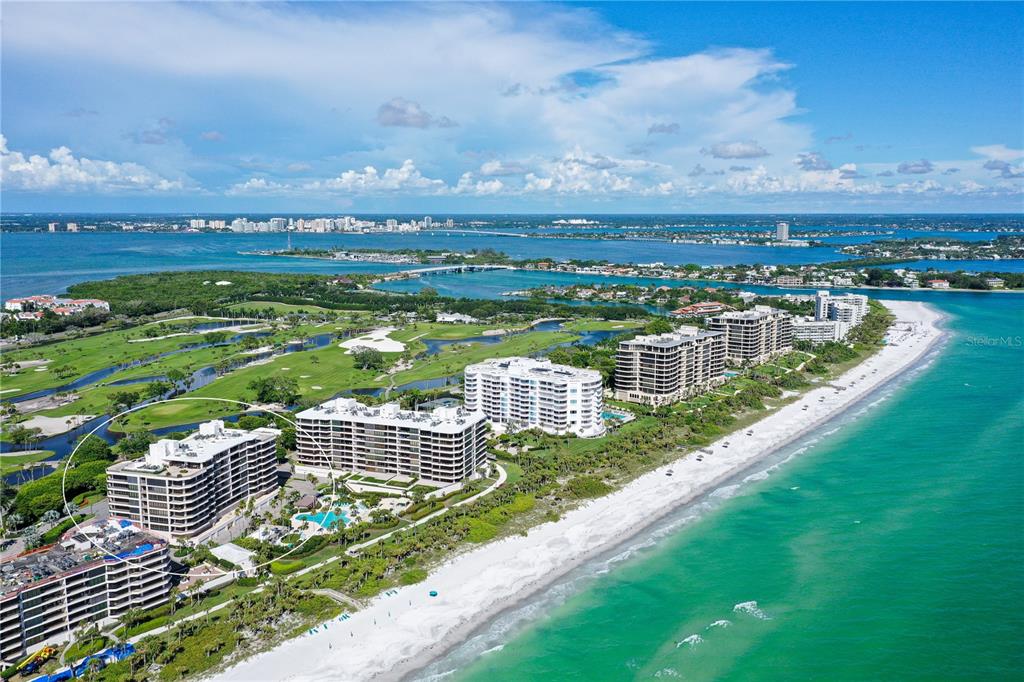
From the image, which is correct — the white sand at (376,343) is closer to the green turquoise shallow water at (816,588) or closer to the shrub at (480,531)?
the shrub at (480,531)

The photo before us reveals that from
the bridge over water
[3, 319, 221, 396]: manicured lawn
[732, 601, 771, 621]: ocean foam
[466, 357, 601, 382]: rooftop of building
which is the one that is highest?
the bridge over water

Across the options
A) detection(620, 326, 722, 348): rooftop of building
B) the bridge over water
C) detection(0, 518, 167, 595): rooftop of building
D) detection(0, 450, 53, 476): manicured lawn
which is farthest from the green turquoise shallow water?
the bridge over water

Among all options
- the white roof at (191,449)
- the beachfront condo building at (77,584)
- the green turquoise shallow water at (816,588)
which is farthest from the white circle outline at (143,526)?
the green turquoise shallow water at (816,588)

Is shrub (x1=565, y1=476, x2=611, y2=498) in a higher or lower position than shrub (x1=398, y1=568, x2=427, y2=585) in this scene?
higher

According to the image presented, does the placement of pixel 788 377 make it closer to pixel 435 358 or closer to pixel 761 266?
pixel 435 358

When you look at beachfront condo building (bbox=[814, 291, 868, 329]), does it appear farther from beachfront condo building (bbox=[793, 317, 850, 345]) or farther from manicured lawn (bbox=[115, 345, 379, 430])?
manicured lawn (bbox=[115, 345, 379, 430])

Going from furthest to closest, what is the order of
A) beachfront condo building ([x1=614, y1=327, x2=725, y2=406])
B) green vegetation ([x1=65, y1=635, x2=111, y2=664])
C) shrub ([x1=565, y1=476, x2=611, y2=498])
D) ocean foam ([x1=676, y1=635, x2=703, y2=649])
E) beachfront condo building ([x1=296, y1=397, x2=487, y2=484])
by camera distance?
beachfront condo building ([x1=614, y1=327, x2=725, y2=406])
beachfront condo building ([x1=296, y1=397, x2=487, y2=484])
shrub ([x1=565, y1=476, x2=611, y2=498])
ocean foam ([x1=676, y1=635, x2=703, y2=649])
green vegetation ([x1=65, y1=635, x2=111, y2=664])
